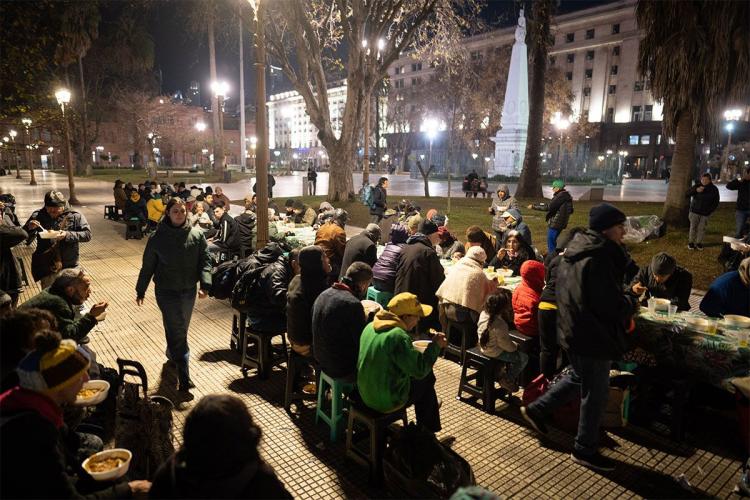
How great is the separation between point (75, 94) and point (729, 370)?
5931cm

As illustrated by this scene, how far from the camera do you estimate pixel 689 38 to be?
→ 478 inches

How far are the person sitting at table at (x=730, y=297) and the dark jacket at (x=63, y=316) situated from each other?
245 inches

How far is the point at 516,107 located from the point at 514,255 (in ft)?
93.5

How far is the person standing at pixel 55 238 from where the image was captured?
21.7 ft

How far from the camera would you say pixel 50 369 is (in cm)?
246

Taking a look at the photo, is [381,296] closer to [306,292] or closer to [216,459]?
[306,292]

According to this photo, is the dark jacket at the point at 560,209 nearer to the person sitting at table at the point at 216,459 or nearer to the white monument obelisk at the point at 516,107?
the person sitting at table at the point at 216,459

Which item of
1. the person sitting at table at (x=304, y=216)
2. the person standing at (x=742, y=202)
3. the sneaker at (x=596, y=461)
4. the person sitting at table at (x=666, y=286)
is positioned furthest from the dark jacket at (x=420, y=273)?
the person standing at (x=742, y=202)

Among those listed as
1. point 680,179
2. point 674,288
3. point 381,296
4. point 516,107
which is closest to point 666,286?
point 674,288

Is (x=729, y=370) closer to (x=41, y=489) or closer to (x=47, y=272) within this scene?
(x=41, y=489)

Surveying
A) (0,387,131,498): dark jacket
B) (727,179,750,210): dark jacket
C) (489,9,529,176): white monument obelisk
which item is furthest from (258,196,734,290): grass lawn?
(489,9,529,176): white monument obelisk

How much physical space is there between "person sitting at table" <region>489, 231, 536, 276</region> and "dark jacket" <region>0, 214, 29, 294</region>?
672 centimetres

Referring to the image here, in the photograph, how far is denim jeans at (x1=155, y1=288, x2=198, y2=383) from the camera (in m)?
5.11

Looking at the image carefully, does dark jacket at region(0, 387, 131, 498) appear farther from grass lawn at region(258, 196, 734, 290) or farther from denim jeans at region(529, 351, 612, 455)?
grass lawn at region(258, 196, 734, 290)
